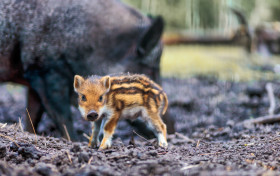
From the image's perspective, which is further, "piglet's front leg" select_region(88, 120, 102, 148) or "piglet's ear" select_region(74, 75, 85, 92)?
"piglet's front leg" select_region(88, 120, 102, 148)

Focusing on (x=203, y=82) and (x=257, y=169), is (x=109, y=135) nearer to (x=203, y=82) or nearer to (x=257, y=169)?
(x=257, y=169)

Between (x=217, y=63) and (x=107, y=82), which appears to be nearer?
(x=107, y=82)

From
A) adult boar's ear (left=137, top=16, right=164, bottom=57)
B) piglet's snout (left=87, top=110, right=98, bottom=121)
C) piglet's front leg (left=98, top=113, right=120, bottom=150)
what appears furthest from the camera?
adult boar's ear (left=137, top=16, right=164, bottom=57)

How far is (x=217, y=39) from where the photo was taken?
1425 cm

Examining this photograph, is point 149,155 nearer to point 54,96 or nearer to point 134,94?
point 134,94

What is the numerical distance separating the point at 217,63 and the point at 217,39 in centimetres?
342

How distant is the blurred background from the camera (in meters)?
10.3

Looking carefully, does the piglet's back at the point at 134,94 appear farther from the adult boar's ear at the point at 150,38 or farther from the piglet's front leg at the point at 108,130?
the adult boar's ear at the point at 150,38

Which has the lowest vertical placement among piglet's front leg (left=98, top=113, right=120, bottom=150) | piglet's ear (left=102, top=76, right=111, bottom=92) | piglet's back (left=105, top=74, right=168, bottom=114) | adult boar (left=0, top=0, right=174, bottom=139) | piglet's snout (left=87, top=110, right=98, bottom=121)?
piglet's front leg (left=98, top=113, right=120, bottom=150)

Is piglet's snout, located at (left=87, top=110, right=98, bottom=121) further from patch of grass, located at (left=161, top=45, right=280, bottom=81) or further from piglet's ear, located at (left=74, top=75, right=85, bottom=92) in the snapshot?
patch of grass, located at (left=161, top=45, right=280, bottom=81)

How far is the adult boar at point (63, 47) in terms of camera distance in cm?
421

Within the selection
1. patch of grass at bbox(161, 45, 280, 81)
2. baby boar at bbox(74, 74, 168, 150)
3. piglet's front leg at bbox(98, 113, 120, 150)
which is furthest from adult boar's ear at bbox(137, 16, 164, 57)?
patch of grass at bbox(161, 45, 280, 81)

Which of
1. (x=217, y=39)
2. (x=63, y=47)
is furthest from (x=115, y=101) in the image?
(x=217, y=39)

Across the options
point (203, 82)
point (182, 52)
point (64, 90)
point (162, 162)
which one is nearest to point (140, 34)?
point (64, 90)
